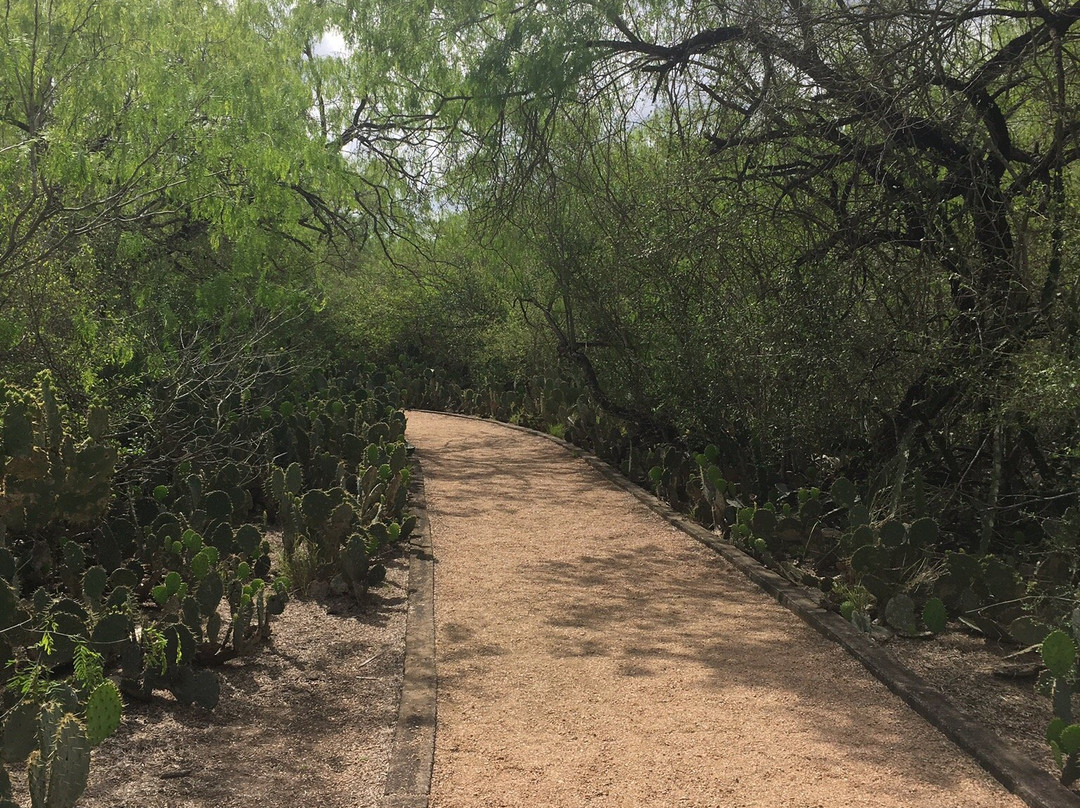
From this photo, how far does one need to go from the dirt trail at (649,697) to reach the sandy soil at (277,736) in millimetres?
340

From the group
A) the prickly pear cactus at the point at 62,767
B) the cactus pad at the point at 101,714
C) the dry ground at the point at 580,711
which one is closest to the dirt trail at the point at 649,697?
the dry ground at the point at 580,711

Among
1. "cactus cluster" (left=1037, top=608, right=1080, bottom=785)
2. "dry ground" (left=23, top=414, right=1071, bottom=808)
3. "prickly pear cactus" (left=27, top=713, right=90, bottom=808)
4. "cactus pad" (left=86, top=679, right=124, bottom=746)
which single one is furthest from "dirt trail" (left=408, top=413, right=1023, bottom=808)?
"prickly pear cactus" (left=27, top=713, right=90, bottom=808)

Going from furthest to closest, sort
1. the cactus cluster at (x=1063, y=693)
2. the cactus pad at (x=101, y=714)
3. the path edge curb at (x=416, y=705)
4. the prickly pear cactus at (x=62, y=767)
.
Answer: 1. the path edge curb at (x=416, y=705)
2. the cactus cluster at (x=1063, y=693)
3. the cactus pad at (x=101, y=714)
4. the prickly pear cactus at (x=62, y=767)

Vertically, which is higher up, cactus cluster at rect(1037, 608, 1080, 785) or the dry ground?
cactus cluster at rect(1037, 608, 1080, 785)

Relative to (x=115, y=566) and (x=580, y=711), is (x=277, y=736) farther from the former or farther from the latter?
(x=115, y=566)

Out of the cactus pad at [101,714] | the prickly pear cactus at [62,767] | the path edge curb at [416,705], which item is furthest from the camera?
the path edge curb at [416,705]

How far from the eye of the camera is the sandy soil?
4.16m

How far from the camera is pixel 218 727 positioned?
480 centimetres

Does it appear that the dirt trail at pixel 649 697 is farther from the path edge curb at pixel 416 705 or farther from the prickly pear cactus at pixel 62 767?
the prickly pear cactus at pixel 62 767

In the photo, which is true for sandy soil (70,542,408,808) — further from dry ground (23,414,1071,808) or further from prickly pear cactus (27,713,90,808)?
prickly pear cactus (27,713,90,808)

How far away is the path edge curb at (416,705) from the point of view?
425 cm

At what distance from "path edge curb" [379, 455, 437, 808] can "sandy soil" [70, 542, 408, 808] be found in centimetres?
6

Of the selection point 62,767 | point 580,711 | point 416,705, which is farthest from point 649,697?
point 62,767

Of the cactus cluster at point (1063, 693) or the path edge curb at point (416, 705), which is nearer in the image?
the cactus cluster at point (1063, 693)
